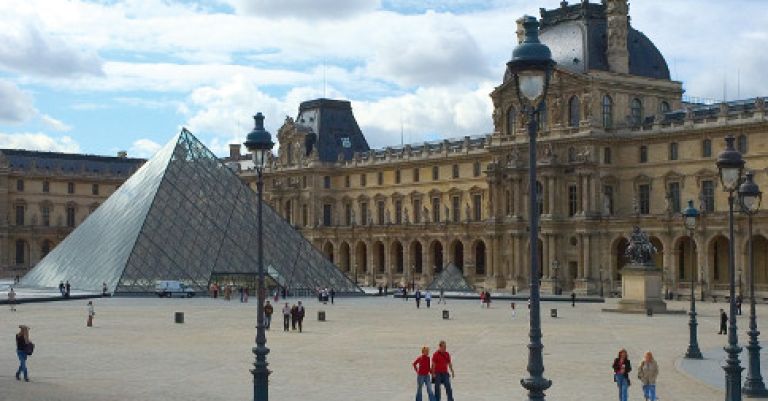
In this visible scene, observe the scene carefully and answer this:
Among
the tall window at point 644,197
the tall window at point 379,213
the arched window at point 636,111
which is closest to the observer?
the tall window at point 644,197

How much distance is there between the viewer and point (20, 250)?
330 ft

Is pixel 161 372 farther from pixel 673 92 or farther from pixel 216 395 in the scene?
pixel 673 92

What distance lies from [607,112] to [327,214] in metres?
30.0

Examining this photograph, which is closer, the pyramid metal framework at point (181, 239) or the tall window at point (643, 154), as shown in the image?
the pyramid metal framework at point (181, 239)

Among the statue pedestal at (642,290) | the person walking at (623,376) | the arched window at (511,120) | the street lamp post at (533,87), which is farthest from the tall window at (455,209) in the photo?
the street lamp post at (533,87)

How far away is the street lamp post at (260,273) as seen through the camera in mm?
17297

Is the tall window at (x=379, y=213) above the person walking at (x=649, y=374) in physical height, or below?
above

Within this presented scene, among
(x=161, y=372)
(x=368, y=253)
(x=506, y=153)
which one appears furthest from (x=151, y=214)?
(x=161, y=372)

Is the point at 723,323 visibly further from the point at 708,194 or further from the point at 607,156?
the point at 607,156

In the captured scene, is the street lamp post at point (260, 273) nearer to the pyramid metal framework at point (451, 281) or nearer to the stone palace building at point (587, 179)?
the stone palace building at point (587, 179)

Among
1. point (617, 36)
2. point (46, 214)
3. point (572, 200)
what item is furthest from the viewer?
point (46, 214)

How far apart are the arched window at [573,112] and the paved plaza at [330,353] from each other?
21792 mm

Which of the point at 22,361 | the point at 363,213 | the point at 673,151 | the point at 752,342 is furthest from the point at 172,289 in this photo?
the point at 752,342

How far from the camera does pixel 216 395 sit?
2008 centimetres
